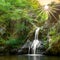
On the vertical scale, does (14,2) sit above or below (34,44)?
above

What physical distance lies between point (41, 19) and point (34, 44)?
4.94 meters

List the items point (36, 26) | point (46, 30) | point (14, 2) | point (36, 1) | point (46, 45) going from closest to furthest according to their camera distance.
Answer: point (14, 2) < point (46, 45) < point (46, 30) < point (36, 26) < point (36, 1)

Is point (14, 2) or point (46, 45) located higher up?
point (14, 2)

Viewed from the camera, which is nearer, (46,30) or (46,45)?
(46,45)

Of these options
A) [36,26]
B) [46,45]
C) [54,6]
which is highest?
[54,6]

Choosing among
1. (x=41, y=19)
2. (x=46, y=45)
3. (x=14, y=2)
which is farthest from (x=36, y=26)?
(x=14, y=2)

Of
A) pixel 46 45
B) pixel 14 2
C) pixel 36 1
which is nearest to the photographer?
pixel 14 2

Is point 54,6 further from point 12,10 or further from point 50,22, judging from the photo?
point 12,10

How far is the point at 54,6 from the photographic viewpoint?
3462 centimetres

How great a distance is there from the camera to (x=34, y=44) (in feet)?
98.3

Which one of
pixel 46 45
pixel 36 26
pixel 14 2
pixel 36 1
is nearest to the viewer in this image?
pixel 14 2

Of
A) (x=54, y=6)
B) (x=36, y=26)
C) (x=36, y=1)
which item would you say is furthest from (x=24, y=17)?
(x=36, y=1)

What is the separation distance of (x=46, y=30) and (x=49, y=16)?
3.04m

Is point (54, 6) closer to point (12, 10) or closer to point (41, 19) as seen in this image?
point (41, 19)
